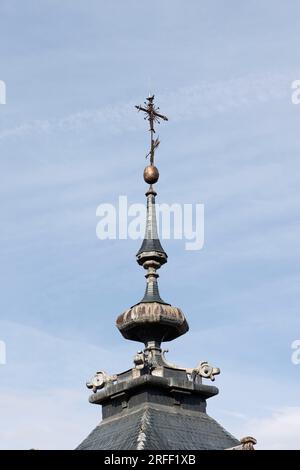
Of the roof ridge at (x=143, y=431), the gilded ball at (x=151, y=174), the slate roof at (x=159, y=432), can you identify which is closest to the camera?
the roof ridge at (x=143, y=431)

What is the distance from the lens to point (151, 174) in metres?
82.1

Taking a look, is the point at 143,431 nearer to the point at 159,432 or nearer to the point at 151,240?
the point at 159,432

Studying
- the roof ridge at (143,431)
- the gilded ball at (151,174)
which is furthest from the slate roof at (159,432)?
the gilded ball at (151,174)

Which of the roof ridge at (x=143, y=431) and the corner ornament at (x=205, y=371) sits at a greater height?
the corner ornament at (x=205, y=371)

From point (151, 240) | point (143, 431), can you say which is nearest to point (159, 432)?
point (143, 431)

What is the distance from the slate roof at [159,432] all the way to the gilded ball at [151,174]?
14.6m

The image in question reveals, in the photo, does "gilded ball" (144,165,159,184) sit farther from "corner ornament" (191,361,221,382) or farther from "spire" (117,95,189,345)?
"corner ornament" (191,361,221,382)

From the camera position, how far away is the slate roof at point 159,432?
70875mm

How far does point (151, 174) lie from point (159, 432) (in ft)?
56.6

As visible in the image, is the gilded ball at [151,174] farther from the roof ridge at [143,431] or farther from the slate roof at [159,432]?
the roof ridge at [143,431]

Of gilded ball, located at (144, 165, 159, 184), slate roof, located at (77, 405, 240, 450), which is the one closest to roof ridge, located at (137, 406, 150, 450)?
slate roof, located at (77, 405, 240, 450)
